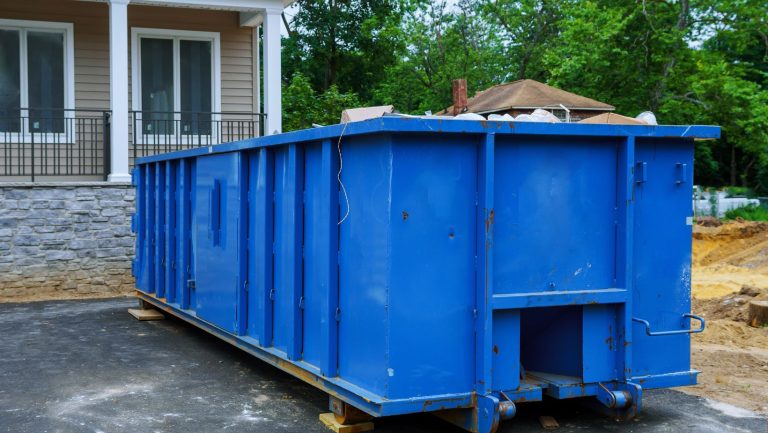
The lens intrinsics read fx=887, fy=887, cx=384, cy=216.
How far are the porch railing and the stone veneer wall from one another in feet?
3.17

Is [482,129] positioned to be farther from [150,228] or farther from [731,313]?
[731,313]

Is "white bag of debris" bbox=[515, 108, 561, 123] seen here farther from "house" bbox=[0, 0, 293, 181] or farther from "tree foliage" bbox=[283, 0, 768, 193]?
"tree foliage" bbox=[283, 0, 768, 193]

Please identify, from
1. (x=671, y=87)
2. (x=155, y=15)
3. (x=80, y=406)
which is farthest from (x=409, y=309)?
(x=671, y=87)

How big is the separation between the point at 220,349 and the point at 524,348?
4.02m

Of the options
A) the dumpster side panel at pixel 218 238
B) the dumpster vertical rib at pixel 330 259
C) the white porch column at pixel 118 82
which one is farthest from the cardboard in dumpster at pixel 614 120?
the white porch column at pixel 118 82

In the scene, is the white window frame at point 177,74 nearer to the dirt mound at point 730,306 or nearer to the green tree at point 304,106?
the dirt mound at point 730,306

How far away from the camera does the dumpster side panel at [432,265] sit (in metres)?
5.36

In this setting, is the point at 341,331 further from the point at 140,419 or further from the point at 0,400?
the point at 0,400

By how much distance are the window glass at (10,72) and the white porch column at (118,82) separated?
2227mm

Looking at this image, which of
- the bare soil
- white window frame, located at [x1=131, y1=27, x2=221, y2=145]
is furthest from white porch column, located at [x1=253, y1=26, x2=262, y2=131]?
the bare soil

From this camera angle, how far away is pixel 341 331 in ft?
19.5

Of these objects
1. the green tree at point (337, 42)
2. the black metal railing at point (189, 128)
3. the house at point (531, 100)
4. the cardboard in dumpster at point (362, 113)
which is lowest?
the cardboard in dumpster at point (362, 113)

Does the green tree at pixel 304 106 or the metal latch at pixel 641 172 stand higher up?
the green tree at pixel 304 106

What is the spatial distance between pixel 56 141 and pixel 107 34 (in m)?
2.22
